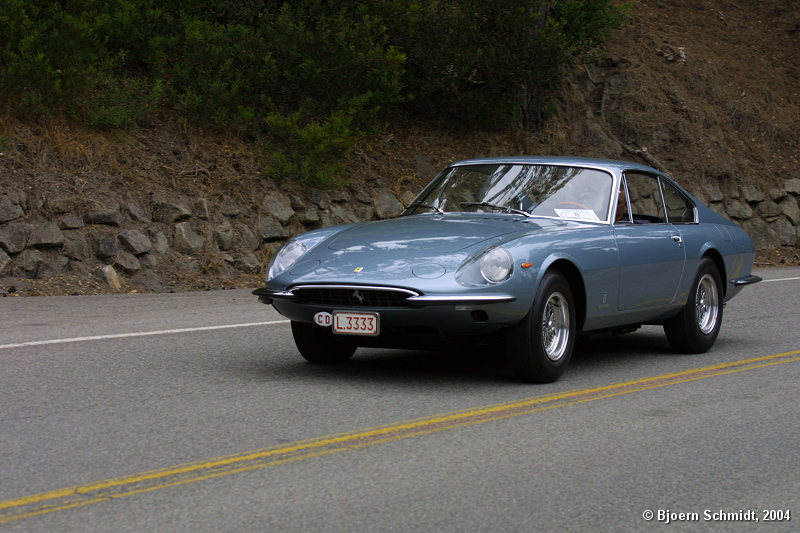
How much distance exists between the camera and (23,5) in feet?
46.0

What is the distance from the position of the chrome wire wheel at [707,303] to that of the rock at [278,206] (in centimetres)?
792

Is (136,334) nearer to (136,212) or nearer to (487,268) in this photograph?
(487,268)

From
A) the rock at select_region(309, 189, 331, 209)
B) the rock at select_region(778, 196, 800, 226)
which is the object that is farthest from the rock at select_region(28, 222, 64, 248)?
the rock at select_region(778, 196, 800, 226)

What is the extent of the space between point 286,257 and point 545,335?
1821 mm

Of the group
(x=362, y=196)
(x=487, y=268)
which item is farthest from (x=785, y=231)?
(x=487, y=268)

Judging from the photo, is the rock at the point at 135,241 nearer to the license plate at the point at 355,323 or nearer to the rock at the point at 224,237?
the rock at the point at 224,237

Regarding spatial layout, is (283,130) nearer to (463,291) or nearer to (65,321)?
(65,321)

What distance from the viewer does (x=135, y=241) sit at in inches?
515

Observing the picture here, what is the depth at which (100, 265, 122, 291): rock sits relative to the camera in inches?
485

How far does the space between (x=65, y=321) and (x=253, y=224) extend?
572 centimetres

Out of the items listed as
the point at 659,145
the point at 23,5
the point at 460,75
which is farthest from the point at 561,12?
the point at 23,5

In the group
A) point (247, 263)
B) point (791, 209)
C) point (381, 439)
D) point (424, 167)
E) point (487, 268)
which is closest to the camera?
point (381, 439)

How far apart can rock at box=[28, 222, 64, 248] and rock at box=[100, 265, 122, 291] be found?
64cm

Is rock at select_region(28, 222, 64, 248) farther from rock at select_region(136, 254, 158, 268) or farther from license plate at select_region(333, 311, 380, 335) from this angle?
license plate at select_region(333, 311, 380, 335)
